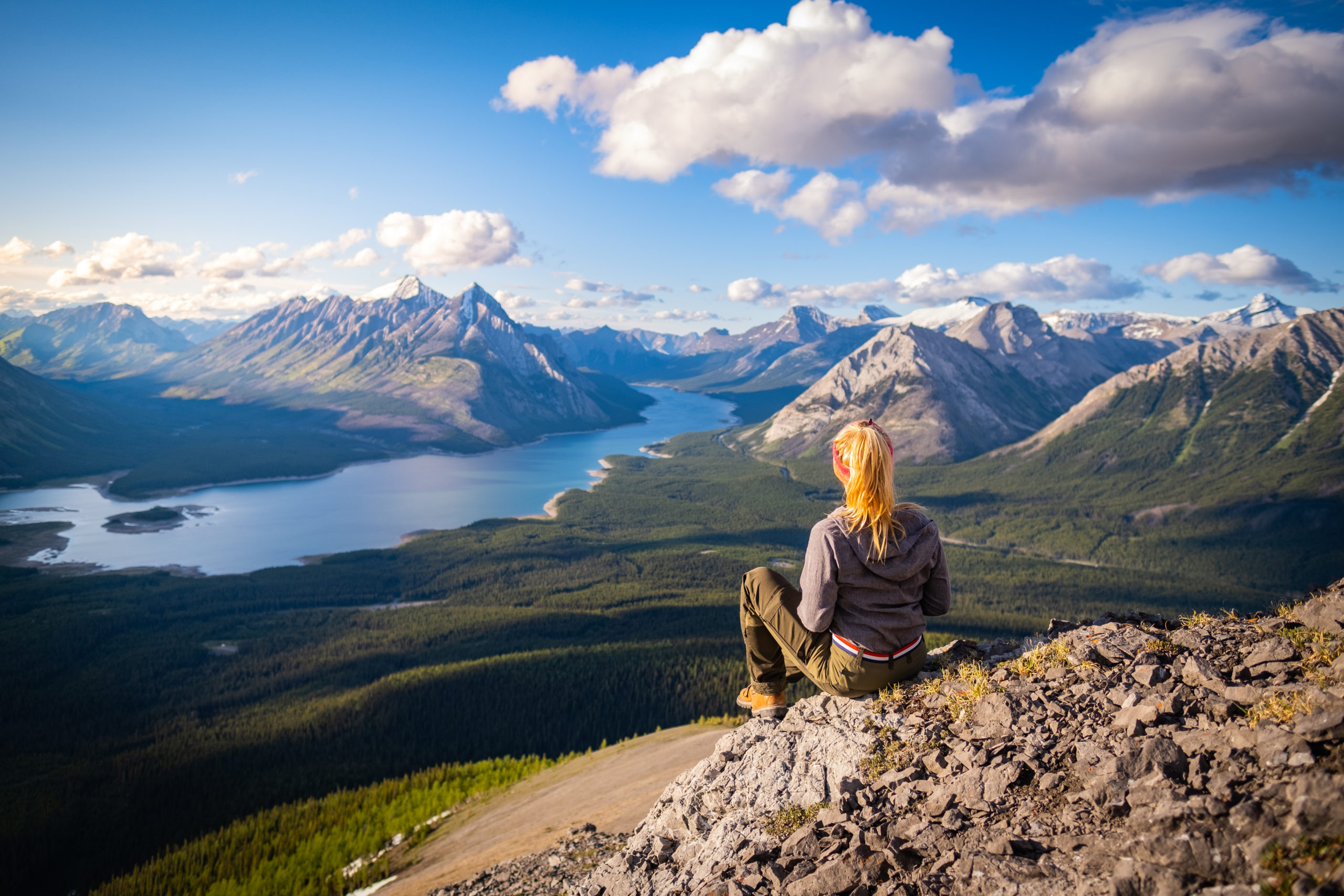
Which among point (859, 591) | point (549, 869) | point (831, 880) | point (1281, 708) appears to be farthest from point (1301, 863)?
point (549, 869)

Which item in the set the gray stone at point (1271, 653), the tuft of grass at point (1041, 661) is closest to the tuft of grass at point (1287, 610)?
the gray stone at point (1271, 653)

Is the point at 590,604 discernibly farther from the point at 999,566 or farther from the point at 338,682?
the point at 999,566

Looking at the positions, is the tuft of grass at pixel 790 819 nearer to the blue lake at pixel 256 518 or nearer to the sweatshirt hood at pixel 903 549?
the sweatshirt hood at pixel 903 549

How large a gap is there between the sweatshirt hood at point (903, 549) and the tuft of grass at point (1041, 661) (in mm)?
2192

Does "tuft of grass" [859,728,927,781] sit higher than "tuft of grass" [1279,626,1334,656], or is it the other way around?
"tuft of grass" [1279,626,1334,656]

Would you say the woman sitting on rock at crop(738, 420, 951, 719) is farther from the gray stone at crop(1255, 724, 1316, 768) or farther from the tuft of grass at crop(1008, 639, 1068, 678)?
the gray stone at crop(1255, 724, 1316, 768)

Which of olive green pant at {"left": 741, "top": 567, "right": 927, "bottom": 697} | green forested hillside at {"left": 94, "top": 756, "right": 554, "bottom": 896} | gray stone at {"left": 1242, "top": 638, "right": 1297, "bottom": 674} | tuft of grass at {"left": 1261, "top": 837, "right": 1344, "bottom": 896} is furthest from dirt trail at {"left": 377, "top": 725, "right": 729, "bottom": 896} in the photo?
tuft of grass at {"left": 1261, "top": 837, "right": 1344, "bottom": 896}

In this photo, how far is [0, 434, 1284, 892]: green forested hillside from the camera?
46.5 metres

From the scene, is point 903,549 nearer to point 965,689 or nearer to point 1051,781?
point 965,689

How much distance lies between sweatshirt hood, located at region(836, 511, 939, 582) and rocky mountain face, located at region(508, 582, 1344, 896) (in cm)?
185

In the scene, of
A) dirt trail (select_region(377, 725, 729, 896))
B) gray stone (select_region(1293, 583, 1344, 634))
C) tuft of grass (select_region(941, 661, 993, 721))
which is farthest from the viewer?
dirt trail (select_region(377, 725, 729, 896))

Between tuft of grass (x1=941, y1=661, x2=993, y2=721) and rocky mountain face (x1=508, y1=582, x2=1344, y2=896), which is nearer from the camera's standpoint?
rocky mountain face (x1=508, y1=582, x2=1344, y2=896)

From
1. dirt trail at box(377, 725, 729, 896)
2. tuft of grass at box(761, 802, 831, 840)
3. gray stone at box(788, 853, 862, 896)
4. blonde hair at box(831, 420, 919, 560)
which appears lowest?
dirt trail at box(377, 725, 729, 896)

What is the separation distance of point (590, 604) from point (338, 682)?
113 ft
